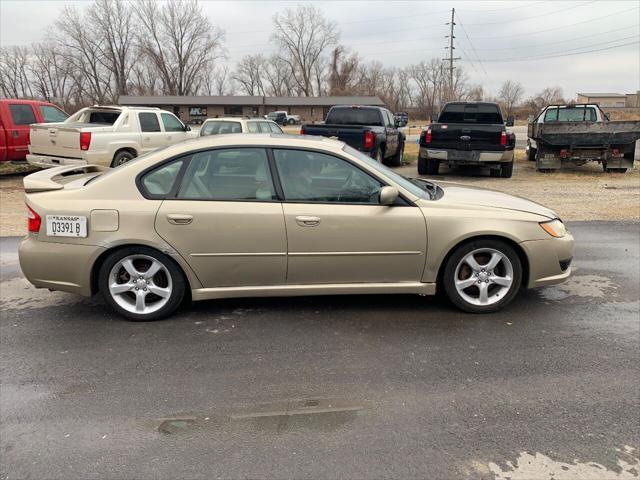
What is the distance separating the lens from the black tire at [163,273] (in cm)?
413

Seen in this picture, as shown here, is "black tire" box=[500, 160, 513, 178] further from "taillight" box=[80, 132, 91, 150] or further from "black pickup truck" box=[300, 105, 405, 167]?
"taillight" box=[80, 132, 91, 150]

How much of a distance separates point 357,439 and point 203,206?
2.23 meters

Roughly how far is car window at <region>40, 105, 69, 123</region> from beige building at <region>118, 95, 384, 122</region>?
69.5 meters

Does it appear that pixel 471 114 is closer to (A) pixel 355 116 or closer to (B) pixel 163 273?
(A) pixel 355 116

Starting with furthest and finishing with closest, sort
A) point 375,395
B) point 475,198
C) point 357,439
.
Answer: point 475,198 < point 375,395 < point 357,439

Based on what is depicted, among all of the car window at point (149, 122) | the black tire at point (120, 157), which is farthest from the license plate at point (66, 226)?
the car window at point (149, 122)

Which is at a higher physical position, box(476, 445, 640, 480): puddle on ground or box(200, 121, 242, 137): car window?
box(200, 121, 242, 137): car window

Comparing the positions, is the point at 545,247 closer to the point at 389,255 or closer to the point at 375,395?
the point at 389,255

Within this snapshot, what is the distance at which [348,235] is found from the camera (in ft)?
13.6

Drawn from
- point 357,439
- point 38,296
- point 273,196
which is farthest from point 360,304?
point 38,296

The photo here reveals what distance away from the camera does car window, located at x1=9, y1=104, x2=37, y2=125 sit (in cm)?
1291

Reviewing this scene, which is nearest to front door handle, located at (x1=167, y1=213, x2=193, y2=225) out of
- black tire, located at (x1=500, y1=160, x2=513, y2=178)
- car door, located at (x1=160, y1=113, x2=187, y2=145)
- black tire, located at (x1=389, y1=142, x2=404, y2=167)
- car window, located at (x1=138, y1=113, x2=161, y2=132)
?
car window, located at (x1=138, y1=113, x2=161, y2=132)

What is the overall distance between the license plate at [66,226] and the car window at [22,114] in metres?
10.7

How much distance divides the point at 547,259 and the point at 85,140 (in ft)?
32.7
